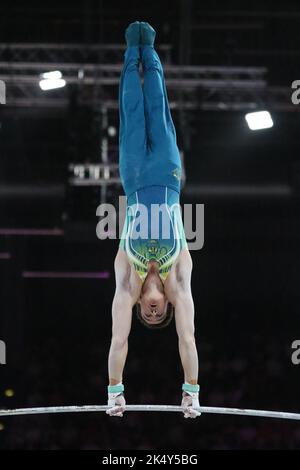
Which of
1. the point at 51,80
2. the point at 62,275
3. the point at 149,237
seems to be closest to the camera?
the point at 149,237

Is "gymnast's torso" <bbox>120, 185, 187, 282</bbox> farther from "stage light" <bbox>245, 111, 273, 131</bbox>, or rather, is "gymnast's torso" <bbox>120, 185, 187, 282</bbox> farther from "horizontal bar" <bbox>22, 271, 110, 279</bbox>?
"horizontal bar" <bbox>22, 271, 110, 279</bbox>

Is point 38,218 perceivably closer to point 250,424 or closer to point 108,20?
point 108,20

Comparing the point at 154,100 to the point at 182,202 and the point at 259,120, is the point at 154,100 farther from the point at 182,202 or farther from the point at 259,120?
the point at 182,202

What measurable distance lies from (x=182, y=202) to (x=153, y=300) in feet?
16.1

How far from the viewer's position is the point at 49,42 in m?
11.3

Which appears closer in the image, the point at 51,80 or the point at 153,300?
the point at 153,300

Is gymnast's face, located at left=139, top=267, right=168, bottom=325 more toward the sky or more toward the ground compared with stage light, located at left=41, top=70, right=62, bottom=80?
more toward the ground

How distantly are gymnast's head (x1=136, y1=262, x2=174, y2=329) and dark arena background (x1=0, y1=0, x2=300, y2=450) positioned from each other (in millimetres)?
3809

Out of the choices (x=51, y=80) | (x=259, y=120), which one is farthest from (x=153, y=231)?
(x=259, y=120)

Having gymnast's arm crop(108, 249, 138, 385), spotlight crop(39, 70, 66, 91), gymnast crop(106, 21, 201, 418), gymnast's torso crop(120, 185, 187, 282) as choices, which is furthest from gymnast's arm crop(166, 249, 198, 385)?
spotlight crop(39, 70, 66, 91)

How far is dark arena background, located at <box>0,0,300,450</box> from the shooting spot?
10625 mm

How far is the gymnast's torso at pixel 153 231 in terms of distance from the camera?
21.5 feet

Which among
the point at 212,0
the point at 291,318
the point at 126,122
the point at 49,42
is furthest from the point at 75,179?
the point at 291,318

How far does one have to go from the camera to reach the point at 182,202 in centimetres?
1123
